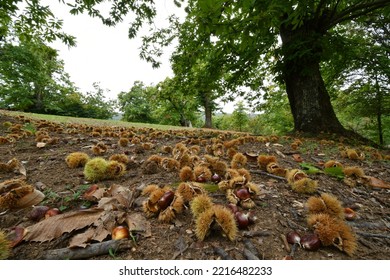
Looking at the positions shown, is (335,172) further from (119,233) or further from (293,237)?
(119,233)

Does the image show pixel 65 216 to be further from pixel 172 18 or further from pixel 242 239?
pixel 172 18

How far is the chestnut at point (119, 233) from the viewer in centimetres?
110

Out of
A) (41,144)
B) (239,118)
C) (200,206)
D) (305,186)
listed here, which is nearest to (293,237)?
(200,206)

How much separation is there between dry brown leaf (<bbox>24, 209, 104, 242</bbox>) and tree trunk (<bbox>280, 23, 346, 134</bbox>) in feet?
19.9

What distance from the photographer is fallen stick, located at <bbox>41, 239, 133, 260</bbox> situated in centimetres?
103

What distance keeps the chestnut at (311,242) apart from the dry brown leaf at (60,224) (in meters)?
1.14

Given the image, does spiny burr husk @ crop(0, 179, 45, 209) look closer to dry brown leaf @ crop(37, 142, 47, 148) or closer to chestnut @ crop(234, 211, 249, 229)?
chestnut @ crop(234, 211, 249, 229)

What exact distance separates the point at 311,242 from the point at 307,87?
6.42 m

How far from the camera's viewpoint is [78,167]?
7.34 feet

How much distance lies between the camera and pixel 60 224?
1208mm

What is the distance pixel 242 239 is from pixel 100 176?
1343 millimetres

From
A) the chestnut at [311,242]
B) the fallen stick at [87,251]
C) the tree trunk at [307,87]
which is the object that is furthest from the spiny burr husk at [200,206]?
the tree trunk at [307,87]
